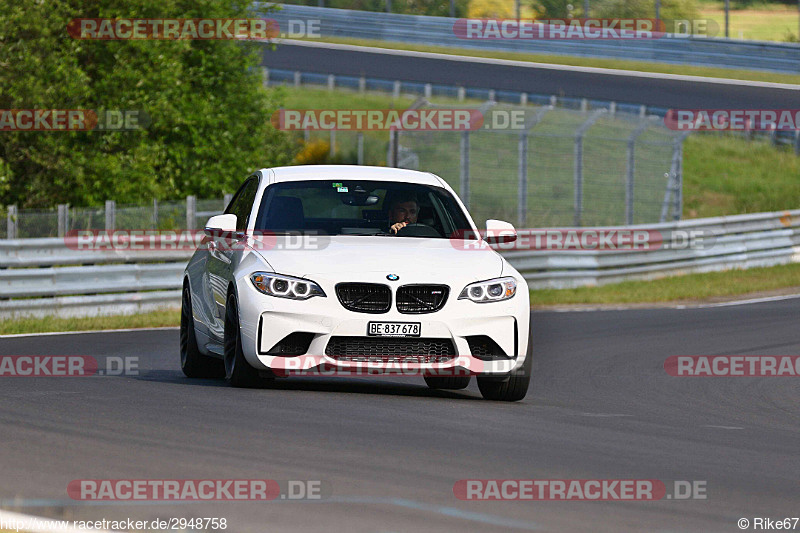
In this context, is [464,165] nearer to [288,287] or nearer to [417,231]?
[417,231]

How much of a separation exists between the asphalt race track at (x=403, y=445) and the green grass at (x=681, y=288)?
34.8 ft

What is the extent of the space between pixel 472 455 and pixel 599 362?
716 cm

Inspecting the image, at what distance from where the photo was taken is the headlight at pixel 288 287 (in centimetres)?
960

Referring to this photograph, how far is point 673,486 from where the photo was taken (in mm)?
6766

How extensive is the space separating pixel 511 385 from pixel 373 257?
4.37ft

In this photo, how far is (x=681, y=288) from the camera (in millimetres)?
25125

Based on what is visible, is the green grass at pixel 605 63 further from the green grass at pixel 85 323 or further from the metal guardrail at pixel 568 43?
the green grass at pixel 85 323

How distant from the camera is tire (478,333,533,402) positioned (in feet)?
33.2

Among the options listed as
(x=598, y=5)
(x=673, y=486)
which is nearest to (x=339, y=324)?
(x=673, y=486)

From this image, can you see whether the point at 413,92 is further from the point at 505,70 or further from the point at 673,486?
the point at 673,486

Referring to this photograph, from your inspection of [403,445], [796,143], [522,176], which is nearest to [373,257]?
[403,445]

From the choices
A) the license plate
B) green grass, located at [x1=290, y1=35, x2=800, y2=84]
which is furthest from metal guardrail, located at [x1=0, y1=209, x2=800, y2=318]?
green grass, located at [x1=290, y1=35, x2=800, y2=84]

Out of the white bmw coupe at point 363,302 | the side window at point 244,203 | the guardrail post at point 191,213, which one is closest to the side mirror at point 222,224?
the white bmw coupe at point 363,302

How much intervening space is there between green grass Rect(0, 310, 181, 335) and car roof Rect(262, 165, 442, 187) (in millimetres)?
6618
